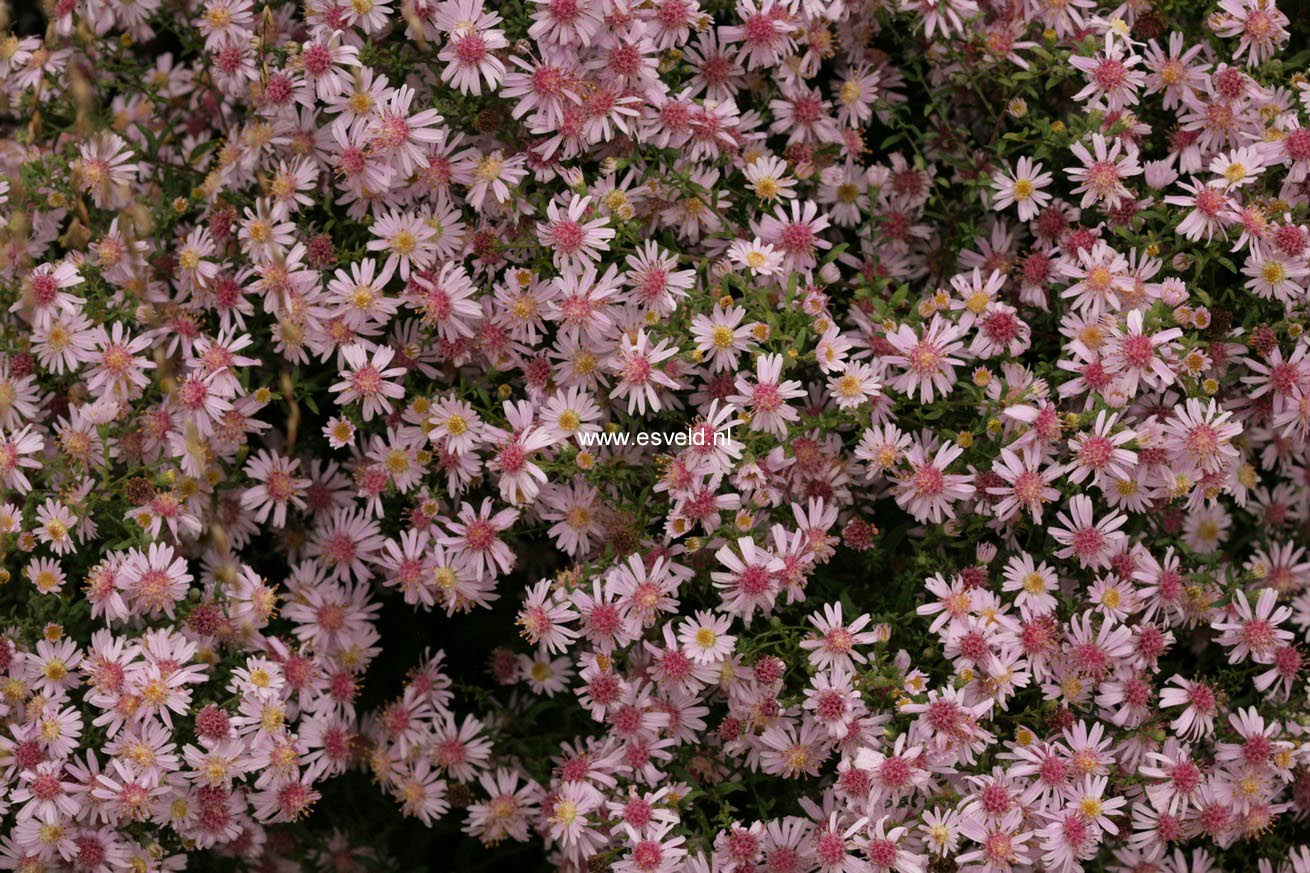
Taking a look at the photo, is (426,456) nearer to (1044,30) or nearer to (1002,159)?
(1002,159)

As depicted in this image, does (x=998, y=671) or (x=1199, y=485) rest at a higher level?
(x=1199, y=485)

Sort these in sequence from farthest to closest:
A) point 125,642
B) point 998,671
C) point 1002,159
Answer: point 1002,159 < point 125,642 < point 998,671

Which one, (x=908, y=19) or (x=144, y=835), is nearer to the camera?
(x=144, y=835)


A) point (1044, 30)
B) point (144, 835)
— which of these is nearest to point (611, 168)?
point (1044, 30)

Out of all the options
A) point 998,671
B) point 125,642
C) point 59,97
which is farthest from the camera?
point 59,97

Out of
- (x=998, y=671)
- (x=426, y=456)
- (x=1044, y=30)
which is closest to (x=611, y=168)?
(x=426, y=456)

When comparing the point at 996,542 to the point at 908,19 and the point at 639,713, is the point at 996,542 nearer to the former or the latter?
the point at 639,713

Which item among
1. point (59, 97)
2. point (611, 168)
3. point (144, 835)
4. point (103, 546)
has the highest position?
point (59, 97)
